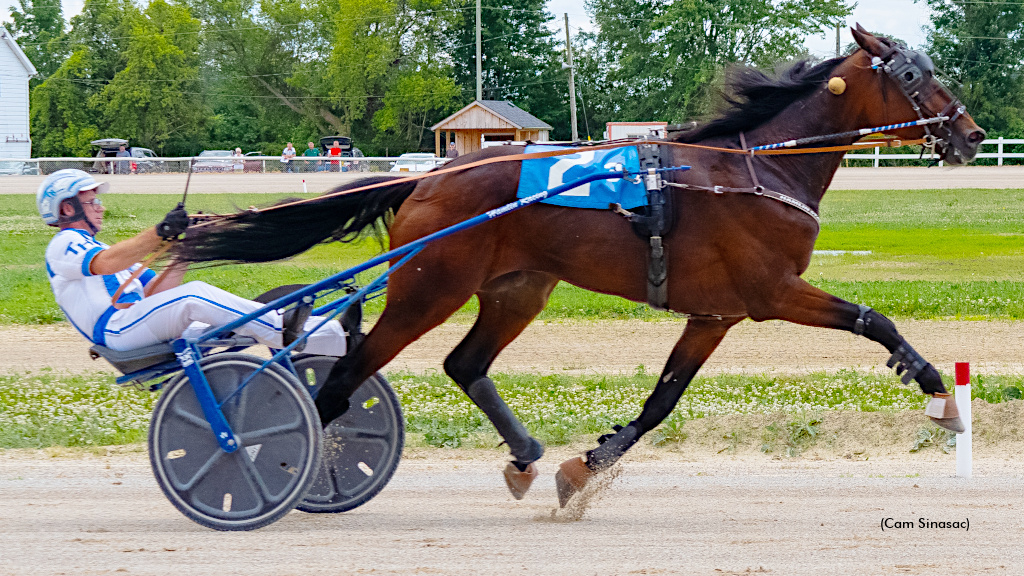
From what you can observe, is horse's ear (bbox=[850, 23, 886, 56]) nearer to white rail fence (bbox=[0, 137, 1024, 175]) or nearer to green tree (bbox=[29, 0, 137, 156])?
white rail fence (bbox=[0, 137, 1024, 175])

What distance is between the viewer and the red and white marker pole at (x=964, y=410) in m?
4.92

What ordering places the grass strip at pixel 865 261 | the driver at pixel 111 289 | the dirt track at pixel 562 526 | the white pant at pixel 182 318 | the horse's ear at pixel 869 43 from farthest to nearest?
the grass strip at pixel 865 261 < the horse's ear at pixel 869 43 < the white pant at pixel 182 318 < the driver at pixel 111 289 < the dirt track at pixel 562 526

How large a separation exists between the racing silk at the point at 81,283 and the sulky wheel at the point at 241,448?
0.40 metres

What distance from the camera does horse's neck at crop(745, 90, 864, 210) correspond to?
4383mm

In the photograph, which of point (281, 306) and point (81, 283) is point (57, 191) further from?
point (281, 306)

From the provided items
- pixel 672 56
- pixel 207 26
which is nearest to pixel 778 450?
pixel 672 56

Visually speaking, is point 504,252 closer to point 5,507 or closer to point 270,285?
point 5,507

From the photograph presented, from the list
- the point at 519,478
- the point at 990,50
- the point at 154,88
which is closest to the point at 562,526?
the point at 519,478

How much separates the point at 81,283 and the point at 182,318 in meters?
0.42

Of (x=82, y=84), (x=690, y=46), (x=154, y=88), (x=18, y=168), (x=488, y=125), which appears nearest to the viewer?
(x=18, y=168)

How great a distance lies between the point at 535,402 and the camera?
22.2ft

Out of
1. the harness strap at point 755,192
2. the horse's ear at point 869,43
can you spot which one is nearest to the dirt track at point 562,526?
the harness strap at point 755,192

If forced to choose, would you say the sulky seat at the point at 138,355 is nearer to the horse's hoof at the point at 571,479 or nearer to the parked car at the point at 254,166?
the horse's hoof at the point at 571,479

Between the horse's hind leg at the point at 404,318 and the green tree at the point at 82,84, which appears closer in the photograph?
the horse's hind leg at the point at 404,318
